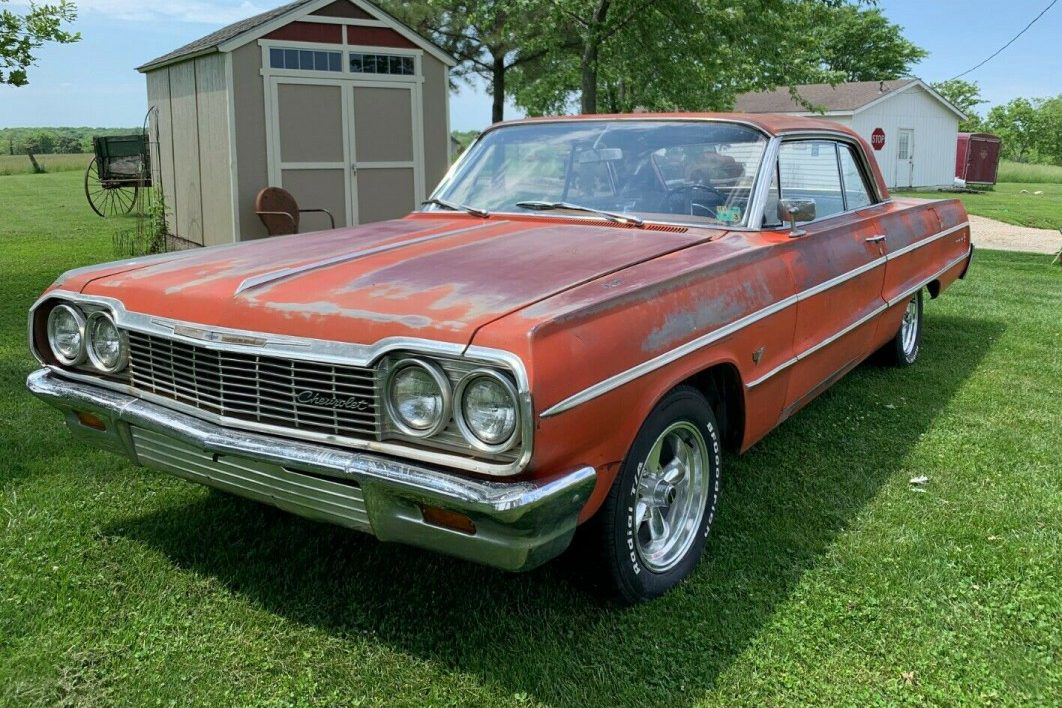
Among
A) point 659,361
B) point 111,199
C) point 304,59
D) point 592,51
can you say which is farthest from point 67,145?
point 659,361

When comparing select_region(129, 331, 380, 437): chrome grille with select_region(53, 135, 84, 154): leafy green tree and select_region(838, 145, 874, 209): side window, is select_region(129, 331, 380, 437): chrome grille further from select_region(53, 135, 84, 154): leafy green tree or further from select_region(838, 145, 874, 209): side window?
select_region(53, 135, 84, 154): leafy green tree

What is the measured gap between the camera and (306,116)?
36.0 ft

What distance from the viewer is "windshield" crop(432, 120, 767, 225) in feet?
12.6

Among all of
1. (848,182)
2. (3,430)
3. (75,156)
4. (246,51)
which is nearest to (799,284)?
(848,182)

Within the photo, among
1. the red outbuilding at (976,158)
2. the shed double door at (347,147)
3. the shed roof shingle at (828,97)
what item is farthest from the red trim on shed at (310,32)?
the red outbuilding at (976,158)

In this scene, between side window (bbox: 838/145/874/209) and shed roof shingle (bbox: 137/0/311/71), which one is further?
shed roof shingle (bbox: 137/0/311/71)

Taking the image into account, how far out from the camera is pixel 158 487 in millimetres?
3969

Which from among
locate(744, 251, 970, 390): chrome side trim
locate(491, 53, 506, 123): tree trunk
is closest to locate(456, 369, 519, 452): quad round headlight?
locate(744, 251, 970, 390): chrome side trim

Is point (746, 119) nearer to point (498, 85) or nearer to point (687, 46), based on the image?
point (687, 46)

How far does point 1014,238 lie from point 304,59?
11.9 m

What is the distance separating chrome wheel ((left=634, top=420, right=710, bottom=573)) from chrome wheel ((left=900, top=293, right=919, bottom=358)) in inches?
133

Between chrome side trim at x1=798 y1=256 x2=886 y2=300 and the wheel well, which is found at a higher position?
chrome side trim at x1=798 y1=256 x2=886 y2=300

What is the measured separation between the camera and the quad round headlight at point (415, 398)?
2420 mm

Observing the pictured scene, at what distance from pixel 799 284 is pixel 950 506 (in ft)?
3.73
